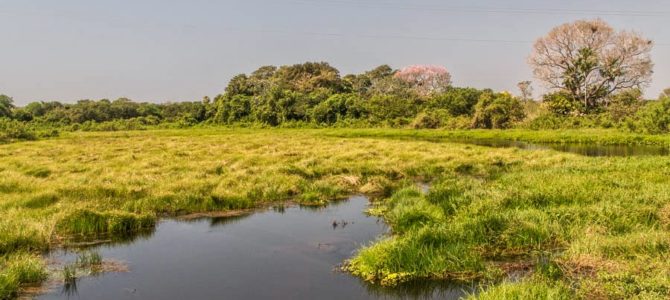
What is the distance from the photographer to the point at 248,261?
11016 mm

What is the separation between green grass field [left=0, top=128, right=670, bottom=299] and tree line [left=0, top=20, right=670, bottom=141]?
30198mm

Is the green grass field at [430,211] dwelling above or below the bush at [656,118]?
below

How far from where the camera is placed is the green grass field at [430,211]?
8672 millimetres

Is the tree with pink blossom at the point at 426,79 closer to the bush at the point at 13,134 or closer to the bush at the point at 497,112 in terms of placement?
the bush at the point at 497,112

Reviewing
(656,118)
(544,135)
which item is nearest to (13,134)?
(544,135)

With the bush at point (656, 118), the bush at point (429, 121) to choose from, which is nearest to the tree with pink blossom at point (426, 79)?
the bush at point (429, 121)

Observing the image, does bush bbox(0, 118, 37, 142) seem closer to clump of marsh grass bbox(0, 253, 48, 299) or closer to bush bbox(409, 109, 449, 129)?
bush bbox(409, 109, 449, 129)

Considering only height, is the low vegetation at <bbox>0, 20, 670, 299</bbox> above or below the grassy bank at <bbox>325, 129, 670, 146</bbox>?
below

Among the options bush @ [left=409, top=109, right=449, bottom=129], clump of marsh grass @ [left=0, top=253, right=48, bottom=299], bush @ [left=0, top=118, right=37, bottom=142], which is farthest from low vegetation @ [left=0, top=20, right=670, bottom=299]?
bush @ [left=409, top=109, right=449, bottom=129]

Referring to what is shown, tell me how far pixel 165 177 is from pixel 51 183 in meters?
3.65

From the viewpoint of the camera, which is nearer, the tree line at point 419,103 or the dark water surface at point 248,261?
the dark water surface at point 248,261

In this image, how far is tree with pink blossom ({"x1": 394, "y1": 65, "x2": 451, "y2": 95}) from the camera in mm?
88925

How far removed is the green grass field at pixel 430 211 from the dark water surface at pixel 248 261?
1.74 feet

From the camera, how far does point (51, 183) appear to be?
57.0 feet
